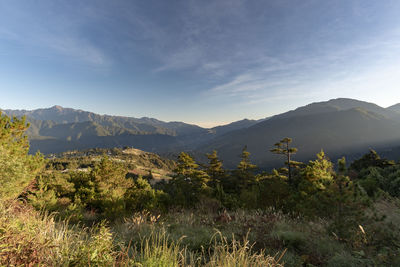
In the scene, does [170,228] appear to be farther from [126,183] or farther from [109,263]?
[126,183]

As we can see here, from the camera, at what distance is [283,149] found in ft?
89.7

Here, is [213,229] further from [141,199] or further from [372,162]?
[372,162]

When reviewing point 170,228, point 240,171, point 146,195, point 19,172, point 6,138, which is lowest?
point 240,171

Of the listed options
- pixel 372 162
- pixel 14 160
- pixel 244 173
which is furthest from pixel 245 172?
pixel 14 160

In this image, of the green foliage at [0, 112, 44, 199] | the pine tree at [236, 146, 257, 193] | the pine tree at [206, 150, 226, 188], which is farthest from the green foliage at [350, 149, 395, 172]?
the green foliage at [0, 112, 44, 199]

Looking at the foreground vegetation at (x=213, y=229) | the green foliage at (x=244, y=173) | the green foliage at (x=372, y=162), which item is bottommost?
the green foliage at (x=244, y=173)

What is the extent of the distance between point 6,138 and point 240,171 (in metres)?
33.5

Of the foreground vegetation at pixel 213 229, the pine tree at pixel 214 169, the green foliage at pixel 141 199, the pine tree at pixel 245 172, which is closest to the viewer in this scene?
the foreground vegetation at pixel 213 229

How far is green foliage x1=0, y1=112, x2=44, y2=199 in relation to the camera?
8477mm

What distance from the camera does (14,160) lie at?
895 cm

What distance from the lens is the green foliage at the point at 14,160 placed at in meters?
8.48

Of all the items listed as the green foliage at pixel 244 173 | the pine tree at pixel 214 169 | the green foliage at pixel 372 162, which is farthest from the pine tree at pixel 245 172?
the green foliage at pixel 372 162

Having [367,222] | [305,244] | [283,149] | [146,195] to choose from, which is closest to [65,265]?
[305,244]

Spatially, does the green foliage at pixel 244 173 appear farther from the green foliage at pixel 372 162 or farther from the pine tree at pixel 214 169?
the green foliage at pixel 372 162
